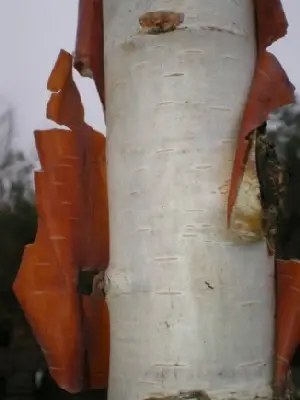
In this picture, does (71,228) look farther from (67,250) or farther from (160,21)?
(160,21)

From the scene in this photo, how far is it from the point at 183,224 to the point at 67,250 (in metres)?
0.11

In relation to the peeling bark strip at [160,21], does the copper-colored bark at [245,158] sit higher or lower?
lower

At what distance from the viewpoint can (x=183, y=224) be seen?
339 mm

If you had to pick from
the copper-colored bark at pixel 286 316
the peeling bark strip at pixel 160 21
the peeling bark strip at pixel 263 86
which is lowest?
the copper-colored bark at pixel 286 316

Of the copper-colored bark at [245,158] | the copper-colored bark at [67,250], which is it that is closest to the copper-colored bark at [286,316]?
the copper-colored bark at [245,158]

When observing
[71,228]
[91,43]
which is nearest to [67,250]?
[71,228]

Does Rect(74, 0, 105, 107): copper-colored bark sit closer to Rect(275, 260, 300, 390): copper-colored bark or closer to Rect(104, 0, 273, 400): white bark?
Rect(104, 0, 273, 400): white bark

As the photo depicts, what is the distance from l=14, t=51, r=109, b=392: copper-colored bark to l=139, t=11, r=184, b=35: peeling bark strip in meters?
0.08

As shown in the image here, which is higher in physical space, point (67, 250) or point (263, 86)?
point (263, 86)

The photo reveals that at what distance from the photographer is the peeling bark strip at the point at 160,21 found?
360 millimetres

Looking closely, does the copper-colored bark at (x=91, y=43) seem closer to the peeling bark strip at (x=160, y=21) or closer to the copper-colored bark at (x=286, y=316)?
the peeling bark strip at (x=160, y=21)

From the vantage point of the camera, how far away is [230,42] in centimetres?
36

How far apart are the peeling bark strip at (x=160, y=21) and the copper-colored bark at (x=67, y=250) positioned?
8 centimetres

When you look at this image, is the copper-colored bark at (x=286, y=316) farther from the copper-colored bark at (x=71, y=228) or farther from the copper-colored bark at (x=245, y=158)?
the copper-colored bark at (x=71, y=228)
